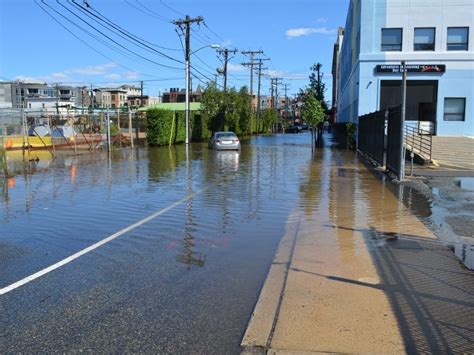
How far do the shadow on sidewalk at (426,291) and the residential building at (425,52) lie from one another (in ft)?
93.8

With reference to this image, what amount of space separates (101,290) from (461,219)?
21.8ft

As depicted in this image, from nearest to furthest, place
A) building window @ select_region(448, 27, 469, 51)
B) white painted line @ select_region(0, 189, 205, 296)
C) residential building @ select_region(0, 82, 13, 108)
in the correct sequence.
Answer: white painted line @ select_region(0, 189, 205, 296), building window @ select_region(448, 27, 469, 51), residential building @ select_region(0, 82, 13, 108)

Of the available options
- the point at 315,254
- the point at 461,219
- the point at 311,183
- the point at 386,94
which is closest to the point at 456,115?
the point at 386,94

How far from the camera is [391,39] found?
3497cm

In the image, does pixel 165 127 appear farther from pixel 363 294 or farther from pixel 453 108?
pixel 363 294

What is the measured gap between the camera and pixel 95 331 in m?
4.64

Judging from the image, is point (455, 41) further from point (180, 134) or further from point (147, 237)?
point (147, 237)

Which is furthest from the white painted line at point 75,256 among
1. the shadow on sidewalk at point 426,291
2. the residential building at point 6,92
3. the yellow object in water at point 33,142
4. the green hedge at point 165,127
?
the residential building at point 6,92

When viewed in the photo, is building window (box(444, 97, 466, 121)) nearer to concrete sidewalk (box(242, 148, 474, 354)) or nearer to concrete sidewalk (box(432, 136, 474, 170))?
concrete sidewalk (box(432, 136, 474, 170))

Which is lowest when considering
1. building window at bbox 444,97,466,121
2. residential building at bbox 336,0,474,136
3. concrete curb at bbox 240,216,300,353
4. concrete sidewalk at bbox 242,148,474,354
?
concrete curb at bbox 240,216,300,353

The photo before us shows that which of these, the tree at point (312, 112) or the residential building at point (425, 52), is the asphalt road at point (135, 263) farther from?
the tree at point (312, 112)

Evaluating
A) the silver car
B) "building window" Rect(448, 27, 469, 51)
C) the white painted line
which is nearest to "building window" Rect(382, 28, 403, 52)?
"building window" Rect(448, 27, 469, 51)

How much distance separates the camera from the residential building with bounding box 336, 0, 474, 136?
1351 inches

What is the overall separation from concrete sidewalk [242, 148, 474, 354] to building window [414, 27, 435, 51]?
2858 cm
